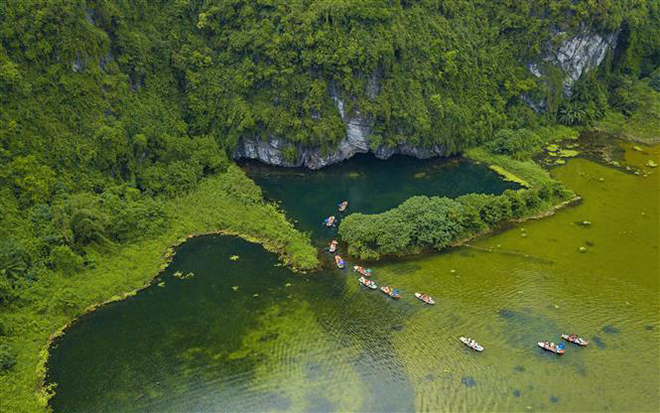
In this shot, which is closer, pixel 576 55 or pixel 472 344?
pixel 472 344

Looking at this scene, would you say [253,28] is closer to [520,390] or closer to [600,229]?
[600,229]

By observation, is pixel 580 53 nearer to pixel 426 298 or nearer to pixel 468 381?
pixel 426 298

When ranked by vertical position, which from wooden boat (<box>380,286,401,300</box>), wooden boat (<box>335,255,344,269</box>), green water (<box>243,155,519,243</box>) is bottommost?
wooden boat (<box>380,286,401,300</box>)

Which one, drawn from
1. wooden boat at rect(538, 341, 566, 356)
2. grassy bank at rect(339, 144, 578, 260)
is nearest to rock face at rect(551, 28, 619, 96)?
grassy bank at rect(339, 144, 578, 260)

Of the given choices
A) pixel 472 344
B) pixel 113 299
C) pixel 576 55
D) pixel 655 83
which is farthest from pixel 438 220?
pixel 655 83

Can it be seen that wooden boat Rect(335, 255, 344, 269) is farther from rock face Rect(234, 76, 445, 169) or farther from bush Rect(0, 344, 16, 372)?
bush Rect(0, 344, 16, 372)

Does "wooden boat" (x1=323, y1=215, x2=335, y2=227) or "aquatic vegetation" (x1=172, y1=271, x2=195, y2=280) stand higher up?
"wooden boat" (x1=323, y1=215, x2=335, y2=227)

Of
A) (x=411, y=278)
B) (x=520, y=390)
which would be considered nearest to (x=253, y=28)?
(x=411, y=278)
